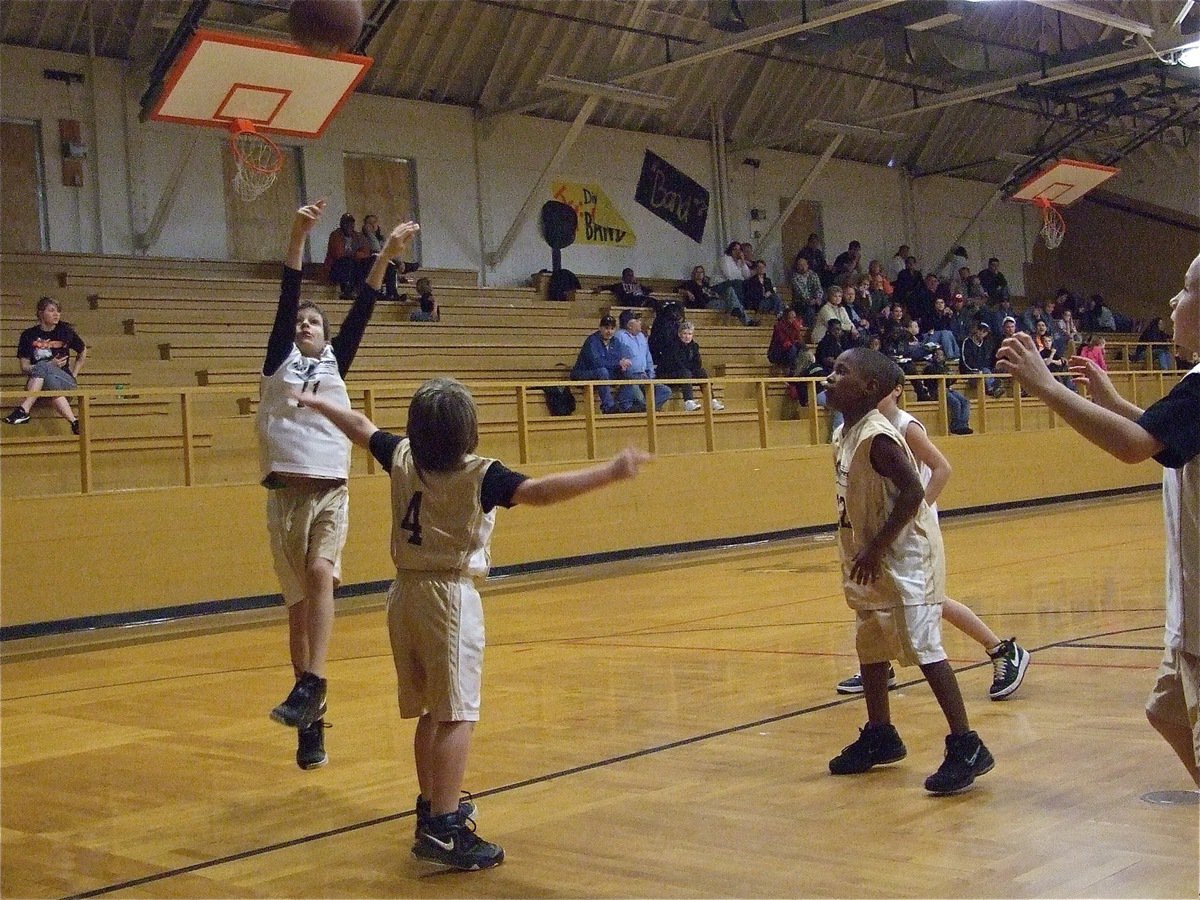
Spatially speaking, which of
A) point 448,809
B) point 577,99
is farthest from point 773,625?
point 577,99

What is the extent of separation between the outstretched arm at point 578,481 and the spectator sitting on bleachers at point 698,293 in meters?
17.1

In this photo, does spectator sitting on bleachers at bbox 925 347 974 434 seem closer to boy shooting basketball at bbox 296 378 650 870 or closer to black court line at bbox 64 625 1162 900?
black court line at bbox 64 625 1162 900

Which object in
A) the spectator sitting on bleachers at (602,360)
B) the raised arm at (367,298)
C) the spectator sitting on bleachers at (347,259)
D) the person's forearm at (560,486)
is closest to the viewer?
the person's forearm at (560,486)

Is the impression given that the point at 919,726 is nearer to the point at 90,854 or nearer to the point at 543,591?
the point at 90,854

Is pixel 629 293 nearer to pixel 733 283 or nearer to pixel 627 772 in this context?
pixel 733 283

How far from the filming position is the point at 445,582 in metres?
3.94

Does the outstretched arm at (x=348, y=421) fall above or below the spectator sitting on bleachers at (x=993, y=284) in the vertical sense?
below

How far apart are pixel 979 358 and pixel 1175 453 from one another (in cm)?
1741

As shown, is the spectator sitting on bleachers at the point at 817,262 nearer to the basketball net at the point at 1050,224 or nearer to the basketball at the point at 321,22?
the basketball net at the point at 1050,224

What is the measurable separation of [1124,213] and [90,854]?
29179 mm

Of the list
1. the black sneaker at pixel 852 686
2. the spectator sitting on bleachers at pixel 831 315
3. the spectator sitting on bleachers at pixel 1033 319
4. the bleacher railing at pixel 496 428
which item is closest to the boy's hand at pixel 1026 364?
the black sneaker at pixel 852 686

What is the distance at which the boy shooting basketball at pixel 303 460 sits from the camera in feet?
17.1

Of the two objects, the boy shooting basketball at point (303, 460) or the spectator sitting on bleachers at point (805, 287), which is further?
the spectator sitting on bleachers at point (805, 287)

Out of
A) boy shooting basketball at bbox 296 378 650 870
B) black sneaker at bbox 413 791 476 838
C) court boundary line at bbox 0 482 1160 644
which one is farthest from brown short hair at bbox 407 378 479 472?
court boundary line at bbox 0 482 1160 644
